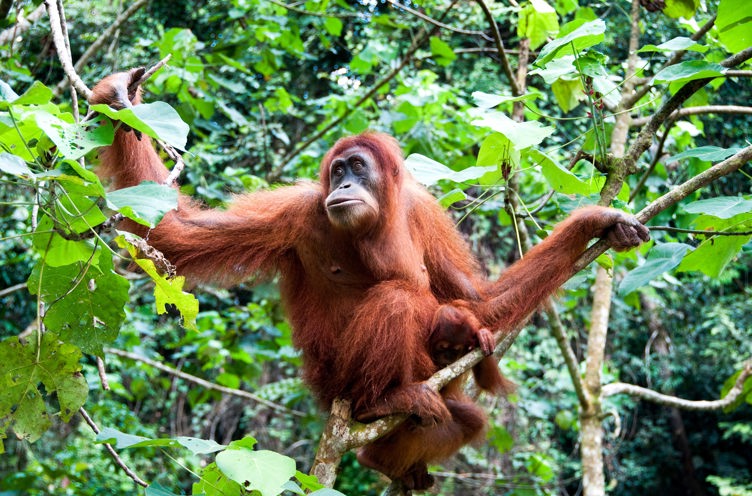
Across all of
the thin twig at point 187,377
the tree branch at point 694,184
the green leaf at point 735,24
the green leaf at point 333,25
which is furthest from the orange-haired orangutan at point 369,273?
the green leaf at point 333,25

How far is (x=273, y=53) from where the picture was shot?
634 cm

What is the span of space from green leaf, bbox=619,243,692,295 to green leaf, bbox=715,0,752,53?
0.83m

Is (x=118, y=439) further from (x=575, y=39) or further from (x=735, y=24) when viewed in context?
(x=735, y=24)

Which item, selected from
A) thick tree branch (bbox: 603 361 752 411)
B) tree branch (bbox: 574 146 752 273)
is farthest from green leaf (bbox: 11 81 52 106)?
thick tree branch (bbox: 603 361 752 411)

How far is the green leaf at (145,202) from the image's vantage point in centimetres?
191

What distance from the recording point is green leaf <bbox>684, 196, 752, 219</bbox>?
2791 millimetres

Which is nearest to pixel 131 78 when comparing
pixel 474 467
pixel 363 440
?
pixel 363 440

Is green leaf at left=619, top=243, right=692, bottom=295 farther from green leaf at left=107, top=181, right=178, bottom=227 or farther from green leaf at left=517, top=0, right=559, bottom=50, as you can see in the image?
green leaf at left=107, top=181, right=178, bottom=227

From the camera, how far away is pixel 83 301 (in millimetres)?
2471

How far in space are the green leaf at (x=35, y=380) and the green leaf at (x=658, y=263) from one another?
7.22 feet

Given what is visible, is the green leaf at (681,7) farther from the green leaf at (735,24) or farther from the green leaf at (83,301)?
the green leaf at (83,301)

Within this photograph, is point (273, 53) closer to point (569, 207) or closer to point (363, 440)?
point (569, 207)

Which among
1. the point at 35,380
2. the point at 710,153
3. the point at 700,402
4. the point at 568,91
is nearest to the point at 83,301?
the point at 35,380

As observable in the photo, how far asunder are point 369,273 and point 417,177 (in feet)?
2.39
